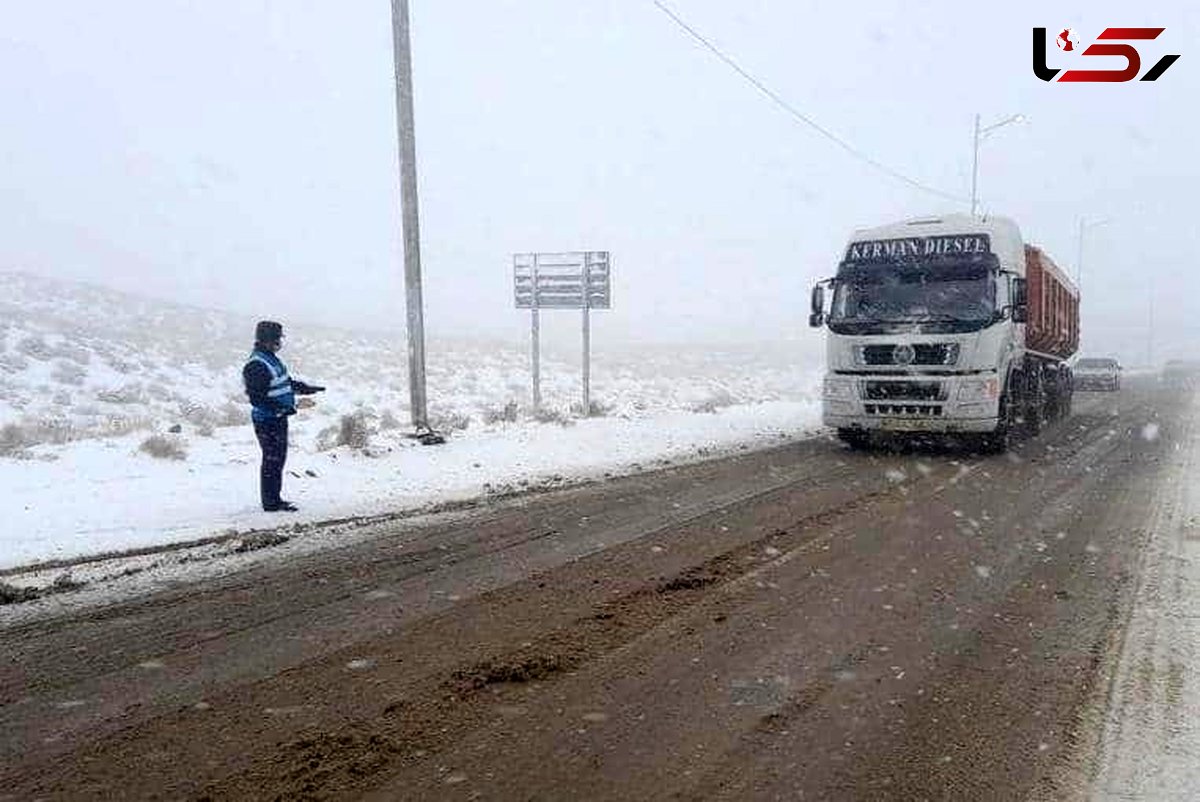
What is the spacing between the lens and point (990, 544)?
6945 millimetres

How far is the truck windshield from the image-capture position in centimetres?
1241

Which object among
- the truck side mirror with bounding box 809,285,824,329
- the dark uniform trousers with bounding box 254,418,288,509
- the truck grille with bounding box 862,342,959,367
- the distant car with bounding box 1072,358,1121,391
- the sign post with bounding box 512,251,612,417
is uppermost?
the sign post with bounding box 512,251,612,417

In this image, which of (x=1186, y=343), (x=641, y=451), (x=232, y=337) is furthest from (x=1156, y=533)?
(x=1186, y=343)

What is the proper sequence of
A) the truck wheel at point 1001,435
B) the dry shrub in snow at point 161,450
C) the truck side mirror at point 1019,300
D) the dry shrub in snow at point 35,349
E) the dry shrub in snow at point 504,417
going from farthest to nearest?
the dry shrub in snow at point 35,349 → the dry shrub in snow at point 504,417 → the truck wheel at point 1001,435 → the truck side mirror at point 1019,300 → the dry shrub in snow at point 161,450

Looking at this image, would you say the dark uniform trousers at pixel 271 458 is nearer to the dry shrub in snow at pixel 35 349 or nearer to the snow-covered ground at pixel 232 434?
the snow-covered ground at pixel 232 434

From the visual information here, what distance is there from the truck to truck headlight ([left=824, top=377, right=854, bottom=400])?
Answer: 2 centimetres

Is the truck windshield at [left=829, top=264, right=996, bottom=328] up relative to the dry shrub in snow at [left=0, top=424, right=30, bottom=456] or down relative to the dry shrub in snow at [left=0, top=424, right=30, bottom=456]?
up

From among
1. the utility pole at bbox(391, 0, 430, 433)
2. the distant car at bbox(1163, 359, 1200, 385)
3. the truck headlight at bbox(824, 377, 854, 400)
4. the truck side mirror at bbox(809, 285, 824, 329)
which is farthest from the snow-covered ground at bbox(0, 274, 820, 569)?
the distant car at bbox(1163, 359, 1200, 385)

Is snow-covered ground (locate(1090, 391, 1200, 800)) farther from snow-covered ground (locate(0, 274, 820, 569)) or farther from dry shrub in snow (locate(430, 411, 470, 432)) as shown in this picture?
dry shrub in snow (locate(430, 411, 470, 432))

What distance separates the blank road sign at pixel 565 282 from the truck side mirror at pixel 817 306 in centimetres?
812

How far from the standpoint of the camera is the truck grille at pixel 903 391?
1245 cm

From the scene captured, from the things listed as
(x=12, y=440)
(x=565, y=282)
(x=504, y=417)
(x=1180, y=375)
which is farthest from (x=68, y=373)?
(x=1180, y=375)

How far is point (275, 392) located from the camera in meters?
8.36

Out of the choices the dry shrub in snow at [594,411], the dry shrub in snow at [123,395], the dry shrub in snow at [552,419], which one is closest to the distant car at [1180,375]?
the dry shrub in snow at [594,411]
